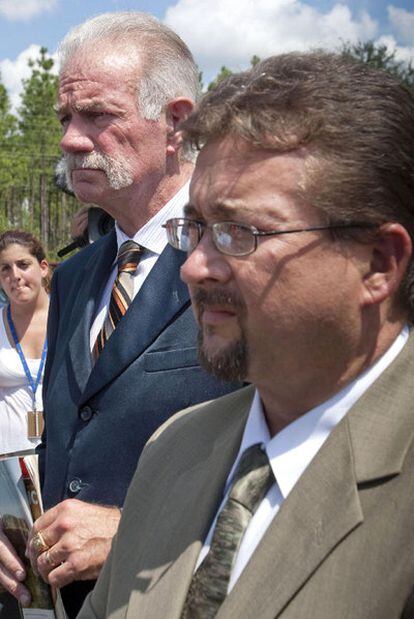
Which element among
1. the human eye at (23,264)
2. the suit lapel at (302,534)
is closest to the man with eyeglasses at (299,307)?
the suit lapel at (302,534)

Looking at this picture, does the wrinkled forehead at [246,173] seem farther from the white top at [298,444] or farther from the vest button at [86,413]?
the vest button at [86,413]

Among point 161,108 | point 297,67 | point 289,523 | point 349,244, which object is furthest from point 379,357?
point 161,108

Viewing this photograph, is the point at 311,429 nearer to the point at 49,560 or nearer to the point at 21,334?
the point at 49,560

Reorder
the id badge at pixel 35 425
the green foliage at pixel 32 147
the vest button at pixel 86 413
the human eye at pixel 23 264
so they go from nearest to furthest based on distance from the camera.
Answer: the vest button at pixel 86 413 → the id badge at pixel 35 425 → the human eye at pixel 23 264 → the green foliage at pixel 32 147

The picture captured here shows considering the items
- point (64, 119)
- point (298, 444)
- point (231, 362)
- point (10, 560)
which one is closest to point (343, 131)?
point (231, 362)

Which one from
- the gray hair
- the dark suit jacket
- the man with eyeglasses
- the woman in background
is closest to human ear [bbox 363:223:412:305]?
the man with eyeglasses

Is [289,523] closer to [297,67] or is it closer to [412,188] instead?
[412,188]

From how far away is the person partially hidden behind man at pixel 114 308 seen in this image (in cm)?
283

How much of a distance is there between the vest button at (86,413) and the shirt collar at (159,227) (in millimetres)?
567

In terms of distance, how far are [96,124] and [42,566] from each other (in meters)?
1.41

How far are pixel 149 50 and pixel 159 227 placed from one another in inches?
23.7

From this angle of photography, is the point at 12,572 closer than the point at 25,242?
Yes

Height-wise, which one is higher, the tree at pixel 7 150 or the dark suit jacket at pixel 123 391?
the tree at pixel 7 150

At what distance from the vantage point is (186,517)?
2047 mm
